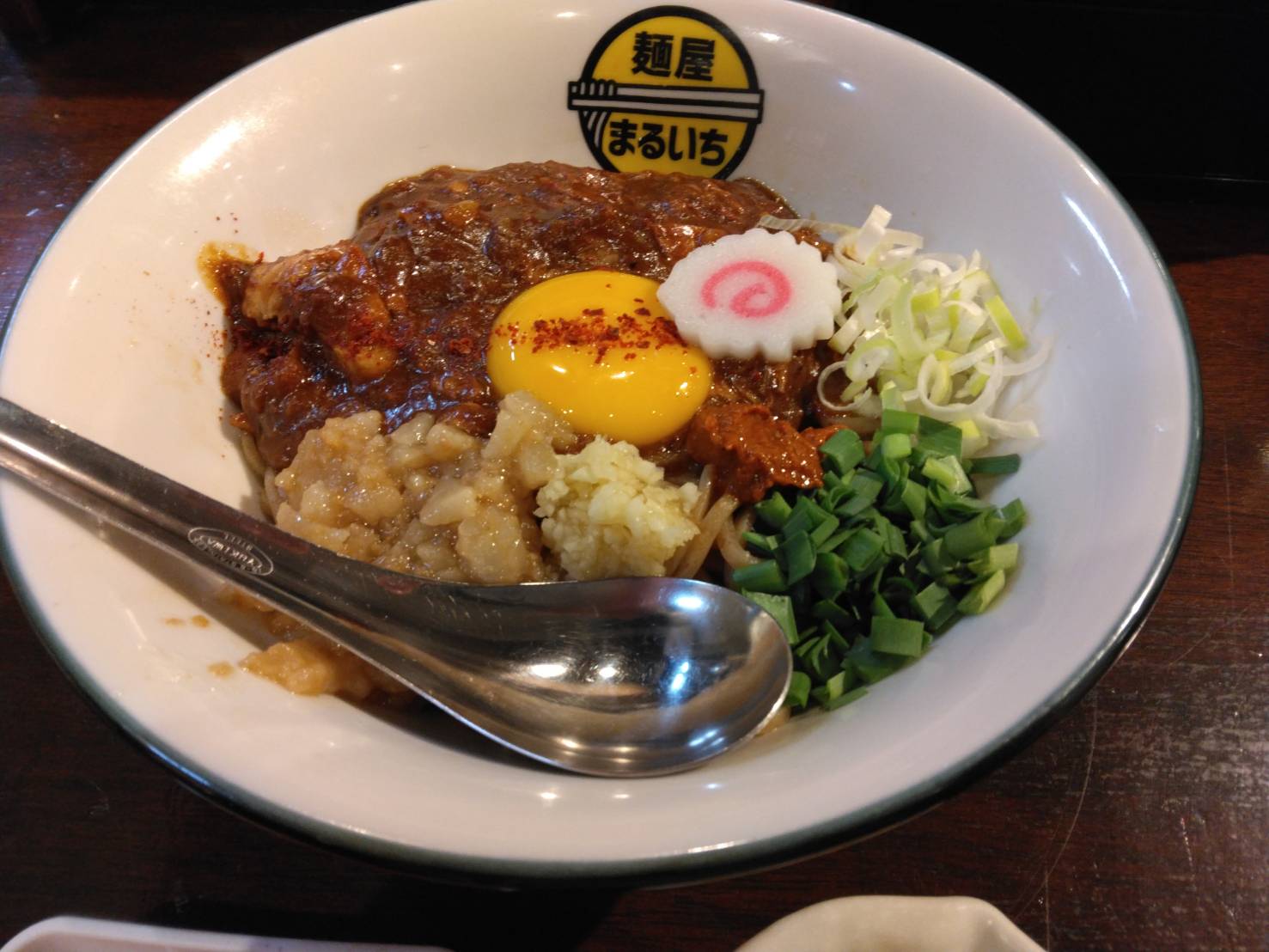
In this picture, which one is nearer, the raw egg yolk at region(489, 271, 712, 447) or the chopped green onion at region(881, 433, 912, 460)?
the chopped green onion at region(881, 433, 912, 460)

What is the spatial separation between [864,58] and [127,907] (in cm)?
290

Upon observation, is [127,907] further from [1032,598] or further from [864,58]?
[864,58]

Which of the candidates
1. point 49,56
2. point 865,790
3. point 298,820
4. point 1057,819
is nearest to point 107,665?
point 298,820

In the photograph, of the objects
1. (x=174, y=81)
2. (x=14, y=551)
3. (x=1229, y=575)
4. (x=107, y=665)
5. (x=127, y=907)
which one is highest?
(x=174, y=81)

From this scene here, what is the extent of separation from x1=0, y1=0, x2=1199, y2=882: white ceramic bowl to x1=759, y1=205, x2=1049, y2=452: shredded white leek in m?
0.08

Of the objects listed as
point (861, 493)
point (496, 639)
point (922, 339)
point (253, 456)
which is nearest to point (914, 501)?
point (861, 493)

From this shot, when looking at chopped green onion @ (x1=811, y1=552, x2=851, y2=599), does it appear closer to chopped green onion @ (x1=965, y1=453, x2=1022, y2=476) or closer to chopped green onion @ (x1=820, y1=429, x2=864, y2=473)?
chopped green onion @ (x1=820, y1=429, x2=864, y2=473)

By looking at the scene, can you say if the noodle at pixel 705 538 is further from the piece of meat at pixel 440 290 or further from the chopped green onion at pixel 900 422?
the chopped green onion at pixel 900 422

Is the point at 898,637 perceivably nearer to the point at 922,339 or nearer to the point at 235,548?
the point at 922,339

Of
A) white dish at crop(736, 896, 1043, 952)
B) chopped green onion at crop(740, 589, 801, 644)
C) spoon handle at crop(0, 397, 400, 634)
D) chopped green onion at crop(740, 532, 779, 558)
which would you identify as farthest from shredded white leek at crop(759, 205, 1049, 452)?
spoon handle at crop(0, 397, 400, 634)

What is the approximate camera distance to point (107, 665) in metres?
1.47

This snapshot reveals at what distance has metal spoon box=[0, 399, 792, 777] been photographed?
1636 millimetres

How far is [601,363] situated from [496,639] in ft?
2.63

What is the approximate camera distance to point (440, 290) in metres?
2.41
